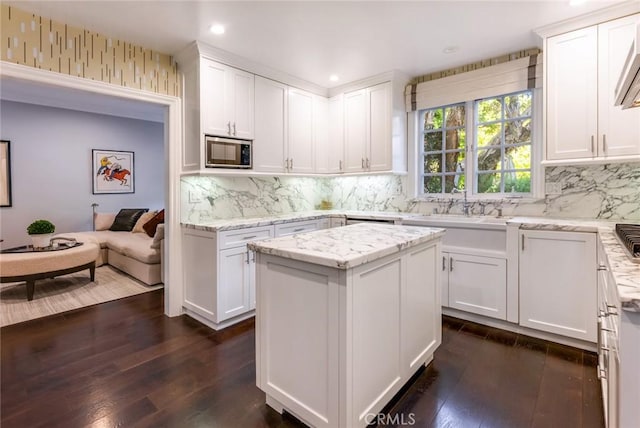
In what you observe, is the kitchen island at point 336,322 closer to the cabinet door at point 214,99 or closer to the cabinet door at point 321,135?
the cabinet door at point 214,99

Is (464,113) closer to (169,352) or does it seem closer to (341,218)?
(341,218)

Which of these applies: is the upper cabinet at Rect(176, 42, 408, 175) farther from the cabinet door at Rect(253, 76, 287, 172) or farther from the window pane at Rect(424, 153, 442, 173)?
the window pane at Rect(424, 153, 442, 173)

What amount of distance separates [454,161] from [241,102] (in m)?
2.43

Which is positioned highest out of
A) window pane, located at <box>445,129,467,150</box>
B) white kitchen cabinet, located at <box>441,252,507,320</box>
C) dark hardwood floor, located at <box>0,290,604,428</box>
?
window pane, located at <box>445,129,467,150</box>

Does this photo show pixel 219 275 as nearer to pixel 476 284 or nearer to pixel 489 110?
pixel 476 284

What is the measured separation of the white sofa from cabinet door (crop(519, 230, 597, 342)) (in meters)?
3.86

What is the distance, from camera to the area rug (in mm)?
3199

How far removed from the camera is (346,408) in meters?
1.41

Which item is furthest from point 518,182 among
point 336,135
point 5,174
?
point 5,174

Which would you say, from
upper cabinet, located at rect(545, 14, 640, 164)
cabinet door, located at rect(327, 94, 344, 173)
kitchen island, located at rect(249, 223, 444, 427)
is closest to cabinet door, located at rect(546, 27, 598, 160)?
upper cabinet, located at rect(545, 14, 640, 164)

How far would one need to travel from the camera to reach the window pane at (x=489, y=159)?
11.2ft

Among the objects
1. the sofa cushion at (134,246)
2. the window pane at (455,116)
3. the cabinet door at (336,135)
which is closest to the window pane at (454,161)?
the window pane at (455,116)

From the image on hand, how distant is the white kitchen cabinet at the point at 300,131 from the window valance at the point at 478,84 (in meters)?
1.20

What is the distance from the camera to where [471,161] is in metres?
3.53
